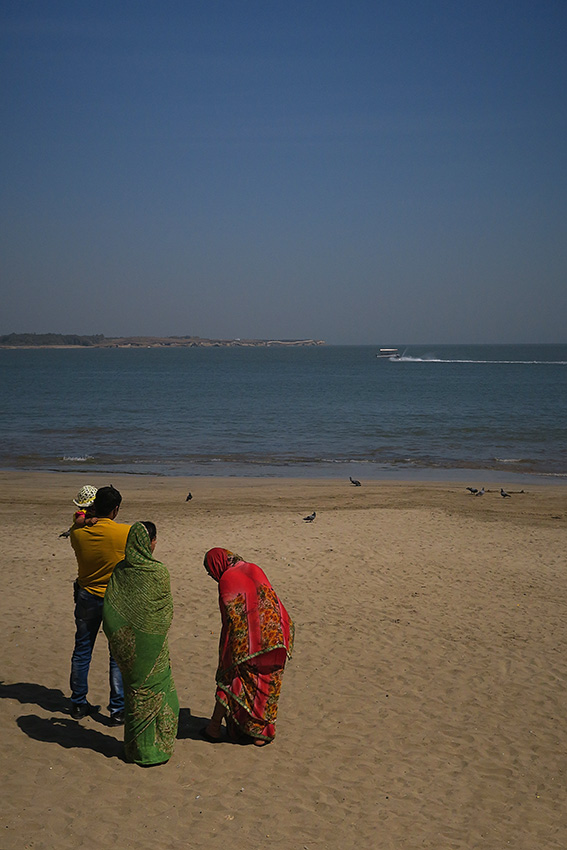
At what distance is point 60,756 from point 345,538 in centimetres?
784

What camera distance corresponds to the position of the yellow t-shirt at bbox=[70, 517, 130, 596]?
4.99 m

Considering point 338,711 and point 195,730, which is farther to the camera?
point 338,711

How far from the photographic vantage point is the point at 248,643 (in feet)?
16.0

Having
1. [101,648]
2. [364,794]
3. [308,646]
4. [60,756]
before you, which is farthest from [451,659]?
[60,756]

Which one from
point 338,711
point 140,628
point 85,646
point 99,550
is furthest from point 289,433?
point 140,628

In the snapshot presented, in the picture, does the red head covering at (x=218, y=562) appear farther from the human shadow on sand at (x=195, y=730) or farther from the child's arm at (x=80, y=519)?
the human shadow on sand at (x=195, y=730)

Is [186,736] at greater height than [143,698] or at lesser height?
lesser

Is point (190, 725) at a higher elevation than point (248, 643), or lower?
lower

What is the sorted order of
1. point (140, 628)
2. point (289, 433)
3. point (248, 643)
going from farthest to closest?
point (289, 433) < point (248, 643) < point (140, 628)

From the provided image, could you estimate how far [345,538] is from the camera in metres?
12.2

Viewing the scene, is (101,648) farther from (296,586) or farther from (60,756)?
(296,586)

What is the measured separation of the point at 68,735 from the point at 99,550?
4.59ft

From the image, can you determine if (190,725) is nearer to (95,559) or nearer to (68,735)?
(68,735)

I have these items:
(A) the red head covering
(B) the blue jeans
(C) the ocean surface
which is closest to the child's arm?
(B) the blue jeans
